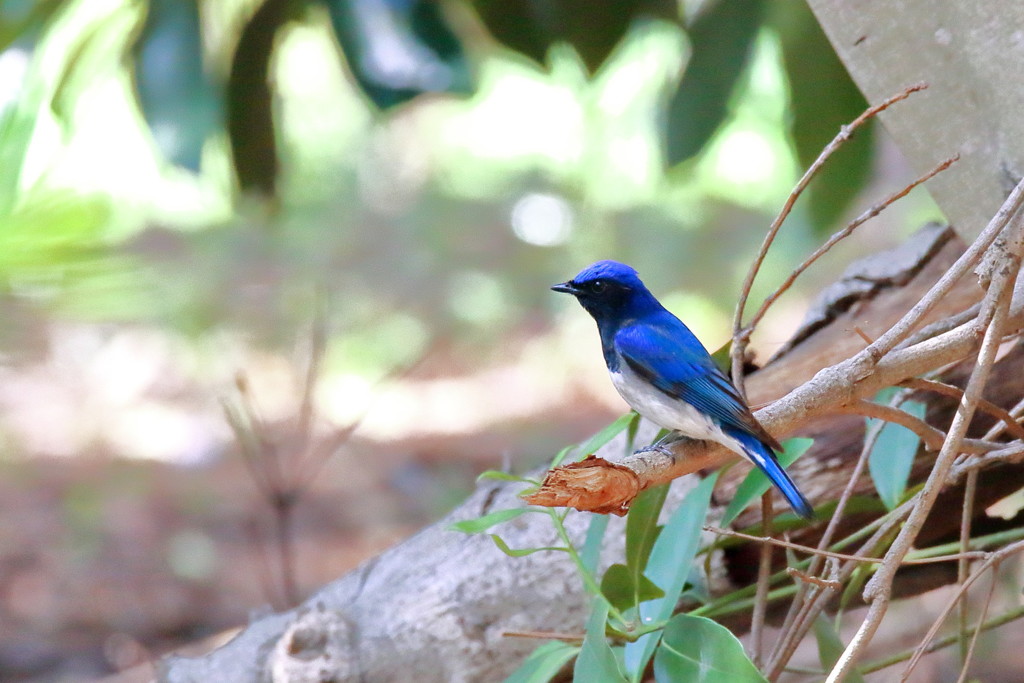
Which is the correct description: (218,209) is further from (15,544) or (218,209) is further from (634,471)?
(634,471)

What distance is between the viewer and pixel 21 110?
154 centimetres

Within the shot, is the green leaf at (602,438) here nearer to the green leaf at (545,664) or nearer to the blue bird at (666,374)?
the blue bird at (666,374)

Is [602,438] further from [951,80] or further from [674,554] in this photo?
[951,80]

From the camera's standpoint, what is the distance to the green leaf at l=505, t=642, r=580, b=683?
192cm

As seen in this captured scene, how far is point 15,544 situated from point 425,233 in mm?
5262

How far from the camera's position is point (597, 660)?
69.0 inches

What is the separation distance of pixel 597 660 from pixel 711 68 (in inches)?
88.8

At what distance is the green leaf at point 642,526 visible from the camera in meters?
2.09

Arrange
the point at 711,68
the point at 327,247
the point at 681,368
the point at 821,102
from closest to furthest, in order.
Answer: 1. the point at 681,368
2. the point at 821,102
3. the point at 711,68
4. the point at 327,247

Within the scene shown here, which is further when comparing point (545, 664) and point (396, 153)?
point (396, 153)

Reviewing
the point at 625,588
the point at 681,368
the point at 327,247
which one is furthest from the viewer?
the point at 327,247

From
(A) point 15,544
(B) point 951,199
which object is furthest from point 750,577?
(A) point 15,544

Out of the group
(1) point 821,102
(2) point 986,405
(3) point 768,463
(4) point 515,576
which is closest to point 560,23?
(1) point 821,102

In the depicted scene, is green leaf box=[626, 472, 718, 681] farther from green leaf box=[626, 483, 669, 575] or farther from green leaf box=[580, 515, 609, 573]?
green leaf box=[580, 515, 609, 573]
